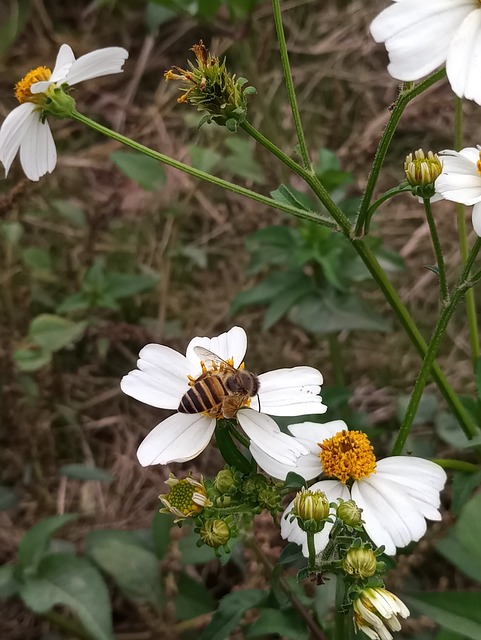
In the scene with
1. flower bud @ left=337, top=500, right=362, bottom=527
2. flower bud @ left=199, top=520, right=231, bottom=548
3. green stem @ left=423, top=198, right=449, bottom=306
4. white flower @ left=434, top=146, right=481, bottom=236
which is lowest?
flower bud @ left=199, top=520, right=231, bottom=548

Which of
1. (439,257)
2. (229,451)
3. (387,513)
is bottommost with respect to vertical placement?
(387,513)

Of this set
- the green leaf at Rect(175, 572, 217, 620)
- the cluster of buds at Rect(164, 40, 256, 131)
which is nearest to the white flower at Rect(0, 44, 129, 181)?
the cluster of buds at Rect(164, 40, 256, 131)

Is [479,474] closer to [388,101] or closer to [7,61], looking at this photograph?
[388,101]

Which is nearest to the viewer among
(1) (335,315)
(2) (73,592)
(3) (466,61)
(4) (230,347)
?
(3) (466,61)

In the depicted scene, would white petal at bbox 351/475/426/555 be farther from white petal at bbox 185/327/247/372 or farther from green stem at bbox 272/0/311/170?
green stem at bbox 272/0/311/170

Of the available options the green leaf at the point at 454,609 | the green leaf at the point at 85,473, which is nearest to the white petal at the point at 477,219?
the green leaf at the point at 454,609

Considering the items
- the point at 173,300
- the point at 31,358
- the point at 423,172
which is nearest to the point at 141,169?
the point at 173,300

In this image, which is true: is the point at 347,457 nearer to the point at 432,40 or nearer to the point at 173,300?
the point at 432,40
